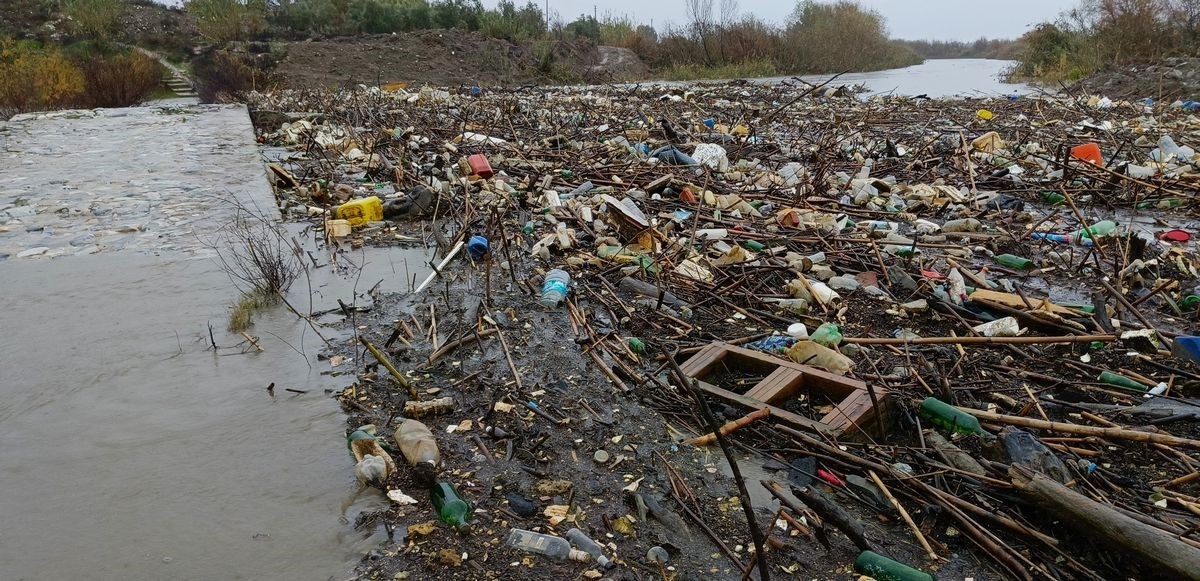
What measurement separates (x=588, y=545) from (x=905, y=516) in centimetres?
90

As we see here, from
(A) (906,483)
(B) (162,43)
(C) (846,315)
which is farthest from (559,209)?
(B) (162,43)

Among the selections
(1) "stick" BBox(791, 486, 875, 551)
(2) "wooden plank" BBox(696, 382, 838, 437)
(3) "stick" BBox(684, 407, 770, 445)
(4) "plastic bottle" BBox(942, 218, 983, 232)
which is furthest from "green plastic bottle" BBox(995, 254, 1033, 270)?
(1) "stick" BBox(791, 486, 875, 551)

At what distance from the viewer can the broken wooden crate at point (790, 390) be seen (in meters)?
2.50

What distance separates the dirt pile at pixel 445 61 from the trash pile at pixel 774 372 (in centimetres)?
1724

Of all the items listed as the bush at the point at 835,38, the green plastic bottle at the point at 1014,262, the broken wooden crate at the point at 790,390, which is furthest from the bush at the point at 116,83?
the bush at the point at 835,38

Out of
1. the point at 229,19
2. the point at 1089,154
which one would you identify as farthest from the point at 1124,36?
the point at 229,19

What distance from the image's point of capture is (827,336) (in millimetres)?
3191

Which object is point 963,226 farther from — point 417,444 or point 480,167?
point 417,444

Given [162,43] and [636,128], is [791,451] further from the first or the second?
[162,43]

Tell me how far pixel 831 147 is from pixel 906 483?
5.76 meters

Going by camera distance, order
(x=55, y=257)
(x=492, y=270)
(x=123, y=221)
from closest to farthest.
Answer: (x=492, y=270)
(x=55, y=257)
(x=123, y=221)

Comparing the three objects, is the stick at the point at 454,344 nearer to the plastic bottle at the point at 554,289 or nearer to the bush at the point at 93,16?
the plastic bottle at the point at 554,289

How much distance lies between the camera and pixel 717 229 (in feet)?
16.0

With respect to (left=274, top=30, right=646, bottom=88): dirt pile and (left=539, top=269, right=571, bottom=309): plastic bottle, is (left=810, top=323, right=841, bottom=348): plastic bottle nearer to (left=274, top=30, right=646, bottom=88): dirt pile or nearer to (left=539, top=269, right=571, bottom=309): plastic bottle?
(left=539, top=269, right=571, bottom=309): plastic bottle
